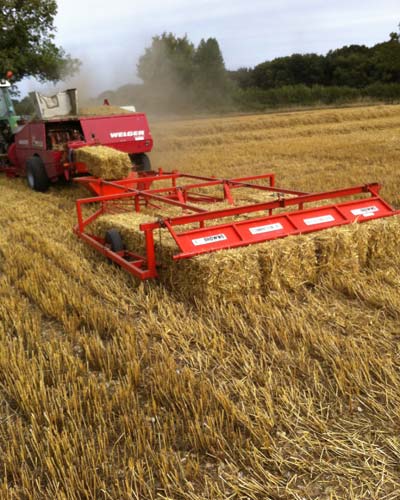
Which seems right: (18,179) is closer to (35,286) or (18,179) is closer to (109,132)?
(109,132)

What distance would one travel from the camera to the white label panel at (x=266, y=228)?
4199 millimetres

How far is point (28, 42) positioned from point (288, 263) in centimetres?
2260

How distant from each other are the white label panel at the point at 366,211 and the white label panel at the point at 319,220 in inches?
11.3

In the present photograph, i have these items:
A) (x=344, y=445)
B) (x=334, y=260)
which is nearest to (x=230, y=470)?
(x=344, y=445)

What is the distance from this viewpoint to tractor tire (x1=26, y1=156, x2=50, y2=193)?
9289 mm

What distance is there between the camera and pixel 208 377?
9.19ft

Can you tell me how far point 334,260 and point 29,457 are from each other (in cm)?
290

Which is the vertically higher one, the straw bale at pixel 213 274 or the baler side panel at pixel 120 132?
the baler side panel at pixel 120 132

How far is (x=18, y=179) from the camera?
11.6 meters

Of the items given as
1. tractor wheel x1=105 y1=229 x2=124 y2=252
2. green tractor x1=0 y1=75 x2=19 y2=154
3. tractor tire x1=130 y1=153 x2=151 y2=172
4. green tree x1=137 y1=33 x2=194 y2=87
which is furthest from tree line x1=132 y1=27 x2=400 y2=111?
tractor wheel x1=105 y1=229 x2=124 y2=252

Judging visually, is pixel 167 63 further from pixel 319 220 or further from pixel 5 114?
pixel 319 220

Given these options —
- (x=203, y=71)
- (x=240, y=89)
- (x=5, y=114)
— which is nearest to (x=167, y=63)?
(x=203, y=71)

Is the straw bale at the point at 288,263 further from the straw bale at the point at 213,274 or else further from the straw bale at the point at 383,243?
the straw bale at the point at 383,243

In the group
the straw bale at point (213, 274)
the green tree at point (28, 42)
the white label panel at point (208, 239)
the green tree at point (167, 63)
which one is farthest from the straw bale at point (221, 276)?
the green tree at point (167, 63)
